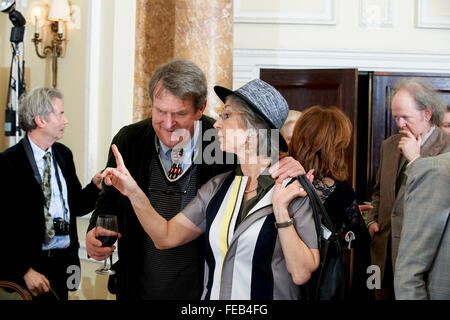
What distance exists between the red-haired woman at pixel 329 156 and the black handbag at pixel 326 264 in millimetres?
587

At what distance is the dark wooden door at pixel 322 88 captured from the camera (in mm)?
3578

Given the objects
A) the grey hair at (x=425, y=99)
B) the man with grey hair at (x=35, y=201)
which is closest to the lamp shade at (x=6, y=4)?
the man with grey hair at (x=35, y=201)

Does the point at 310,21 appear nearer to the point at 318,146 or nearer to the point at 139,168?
the point at 318,146

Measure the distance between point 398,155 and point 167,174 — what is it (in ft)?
4.62

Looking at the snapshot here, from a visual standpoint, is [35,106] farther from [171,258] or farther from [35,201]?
[171,258]

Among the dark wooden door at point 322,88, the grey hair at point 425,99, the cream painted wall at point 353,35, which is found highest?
the cream painted wall at point 353,35

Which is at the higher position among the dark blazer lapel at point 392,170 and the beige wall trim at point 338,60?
the beige wall trim at point 338,60

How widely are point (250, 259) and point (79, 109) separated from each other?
1.70 metres

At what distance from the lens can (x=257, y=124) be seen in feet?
5.01

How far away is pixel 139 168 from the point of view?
1899 mm

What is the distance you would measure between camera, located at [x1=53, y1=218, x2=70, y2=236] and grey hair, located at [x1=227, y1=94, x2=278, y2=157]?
1.02 metres

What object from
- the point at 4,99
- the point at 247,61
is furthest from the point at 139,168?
the point at 247,61

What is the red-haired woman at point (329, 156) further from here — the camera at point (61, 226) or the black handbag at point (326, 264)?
the camera at point (61, 226)

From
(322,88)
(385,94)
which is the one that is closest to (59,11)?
(322,88)
